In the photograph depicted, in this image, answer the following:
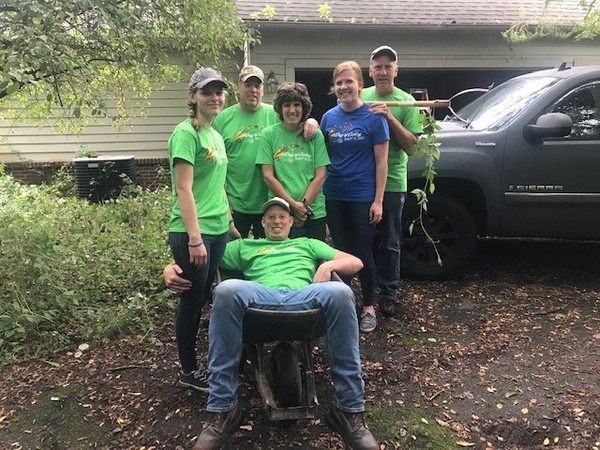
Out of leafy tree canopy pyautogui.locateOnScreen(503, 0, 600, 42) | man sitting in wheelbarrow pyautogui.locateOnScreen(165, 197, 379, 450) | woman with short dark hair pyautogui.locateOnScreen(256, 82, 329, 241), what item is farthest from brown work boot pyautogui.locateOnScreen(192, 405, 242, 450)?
leafy tree canopy pyautogui.locateOnScreen(503, 0, 600, 42)

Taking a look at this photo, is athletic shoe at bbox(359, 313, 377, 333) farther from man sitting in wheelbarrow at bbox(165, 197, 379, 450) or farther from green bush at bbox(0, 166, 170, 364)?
green bush at bbox(0, 166, 170, 364)

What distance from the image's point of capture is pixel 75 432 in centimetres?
269

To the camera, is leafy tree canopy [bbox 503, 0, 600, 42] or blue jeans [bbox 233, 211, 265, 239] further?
leafy tree canopy [bbox 503, 0, 600, 42]

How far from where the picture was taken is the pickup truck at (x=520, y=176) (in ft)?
14.3

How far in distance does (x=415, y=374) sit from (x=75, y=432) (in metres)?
2.08

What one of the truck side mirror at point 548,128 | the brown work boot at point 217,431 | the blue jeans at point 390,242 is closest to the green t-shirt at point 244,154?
the blue jeans at point 390,242

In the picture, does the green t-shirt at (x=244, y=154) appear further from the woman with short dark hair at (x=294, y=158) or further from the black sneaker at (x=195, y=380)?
the black sneaker at (x=195, y=380)

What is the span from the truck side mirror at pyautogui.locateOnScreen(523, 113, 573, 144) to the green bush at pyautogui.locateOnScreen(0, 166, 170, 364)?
3.55 m

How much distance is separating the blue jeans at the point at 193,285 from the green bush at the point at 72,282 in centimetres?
101

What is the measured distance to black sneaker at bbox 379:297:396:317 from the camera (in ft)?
13.2

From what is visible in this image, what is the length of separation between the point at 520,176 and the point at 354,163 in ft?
6.07

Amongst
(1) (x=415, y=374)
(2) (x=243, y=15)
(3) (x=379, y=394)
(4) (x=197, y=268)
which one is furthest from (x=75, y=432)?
(2) (x=243, y=15)

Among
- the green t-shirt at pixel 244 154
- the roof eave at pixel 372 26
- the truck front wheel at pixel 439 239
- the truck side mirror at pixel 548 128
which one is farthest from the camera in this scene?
the roof eave at pixel 372 26

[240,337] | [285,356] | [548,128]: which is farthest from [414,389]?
[548,128]
